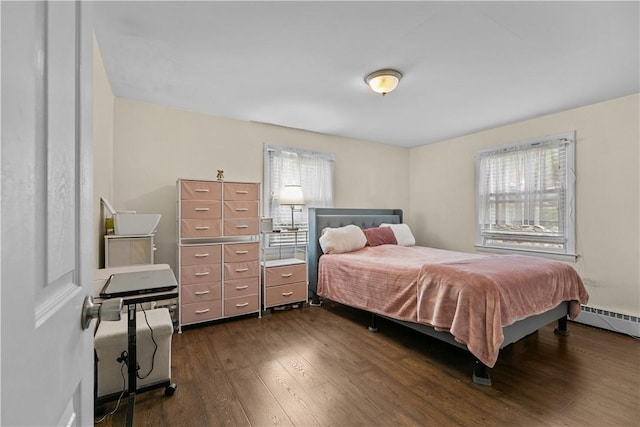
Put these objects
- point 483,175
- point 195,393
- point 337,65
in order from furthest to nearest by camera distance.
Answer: point 483,175 → point 337,65 → point 195,393

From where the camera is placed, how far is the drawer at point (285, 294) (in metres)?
3.43

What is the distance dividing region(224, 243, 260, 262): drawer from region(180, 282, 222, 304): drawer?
1.01 ft

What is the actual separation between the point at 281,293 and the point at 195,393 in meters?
1.64

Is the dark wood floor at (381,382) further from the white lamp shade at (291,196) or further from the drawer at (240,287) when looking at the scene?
the white lamp shade at (291,196)

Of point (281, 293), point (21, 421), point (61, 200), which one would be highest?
point (61, 200)

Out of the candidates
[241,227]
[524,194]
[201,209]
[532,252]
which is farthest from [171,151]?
[532,252]

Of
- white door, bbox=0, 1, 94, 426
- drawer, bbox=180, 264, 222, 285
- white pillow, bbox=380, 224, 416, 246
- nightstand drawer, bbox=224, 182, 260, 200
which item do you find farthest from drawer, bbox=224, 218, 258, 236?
white door, bbox=0, 1, 94, 426

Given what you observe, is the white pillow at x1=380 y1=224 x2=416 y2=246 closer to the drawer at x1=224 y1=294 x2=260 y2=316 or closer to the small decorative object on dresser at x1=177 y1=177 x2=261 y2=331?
the small decorative object on dresser at x1=177 y1=177 x2=261 y2=331

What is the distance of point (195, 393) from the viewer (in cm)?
193

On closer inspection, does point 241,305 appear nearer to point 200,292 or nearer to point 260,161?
point 200,292

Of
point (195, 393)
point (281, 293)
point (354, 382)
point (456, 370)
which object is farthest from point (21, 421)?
point (281, 293)

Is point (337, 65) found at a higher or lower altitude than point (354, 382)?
higher

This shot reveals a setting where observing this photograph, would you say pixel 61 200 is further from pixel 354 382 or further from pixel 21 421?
pixel 354 382

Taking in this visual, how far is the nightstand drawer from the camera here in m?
3.20
